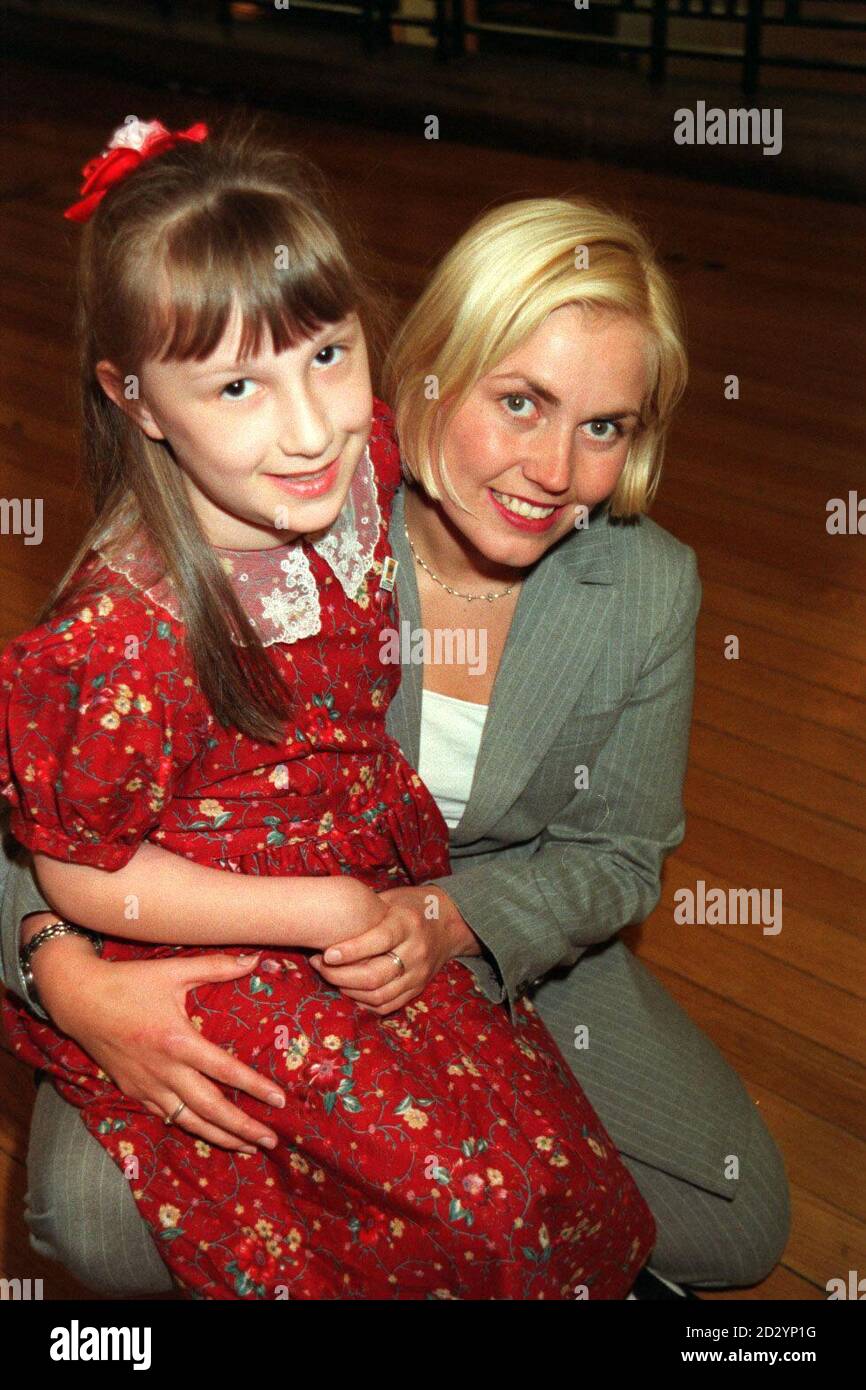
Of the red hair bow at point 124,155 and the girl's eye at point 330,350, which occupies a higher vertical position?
the red hair bow at point 124,155

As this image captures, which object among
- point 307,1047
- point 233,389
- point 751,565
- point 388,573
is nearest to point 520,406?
point 388,573

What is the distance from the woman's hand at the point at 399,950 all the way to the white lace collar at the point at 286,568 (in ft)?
1.04

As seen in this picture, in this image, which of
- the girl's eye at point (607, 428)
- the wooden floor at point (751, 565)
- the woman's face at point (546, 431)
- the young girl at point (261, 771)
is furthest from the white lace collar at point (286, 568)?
the wooden floor at point (751, 565)

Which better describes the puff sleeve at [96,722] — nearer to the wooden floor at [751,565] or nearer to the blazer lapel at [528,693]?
the blazer lapel at [528,693]

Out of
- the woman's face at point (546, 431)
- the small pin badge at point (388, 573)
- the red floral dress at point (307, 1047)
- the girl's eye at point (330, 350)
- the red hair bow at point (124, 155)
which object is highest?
the red hair bow at point (124, 155)

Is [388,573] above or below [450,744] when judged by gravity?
above

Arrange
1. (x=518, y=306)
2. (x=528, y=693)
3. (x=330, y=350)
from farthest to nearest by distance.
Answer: (x=528, y=693) < (x=518, y=306) < (x=330, y=350)

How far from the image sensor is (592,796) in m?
1.88

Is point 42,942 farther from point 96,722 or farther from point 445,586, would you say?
point 445,586

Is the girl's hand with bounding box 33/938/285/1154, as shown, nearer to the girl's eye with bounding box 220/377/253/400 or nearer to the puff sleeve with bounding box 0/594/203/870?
the puff sleeve with bounding box 0/594/203/870

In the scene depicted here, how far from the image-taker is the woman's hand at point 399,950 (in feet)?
5.04

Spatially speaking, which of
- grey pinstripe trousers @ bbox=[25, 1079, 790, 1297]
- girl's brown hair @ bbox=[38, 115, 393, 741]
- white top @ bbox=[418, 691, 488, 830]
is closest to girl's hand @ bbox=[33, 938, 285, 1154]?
grey pinstripe trousers @ bbox=[25, 1079, 790, 1297]

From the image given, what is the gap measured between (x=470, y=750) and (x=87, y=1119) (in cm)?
62

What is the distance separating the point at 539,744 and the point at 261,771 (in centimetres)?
41
